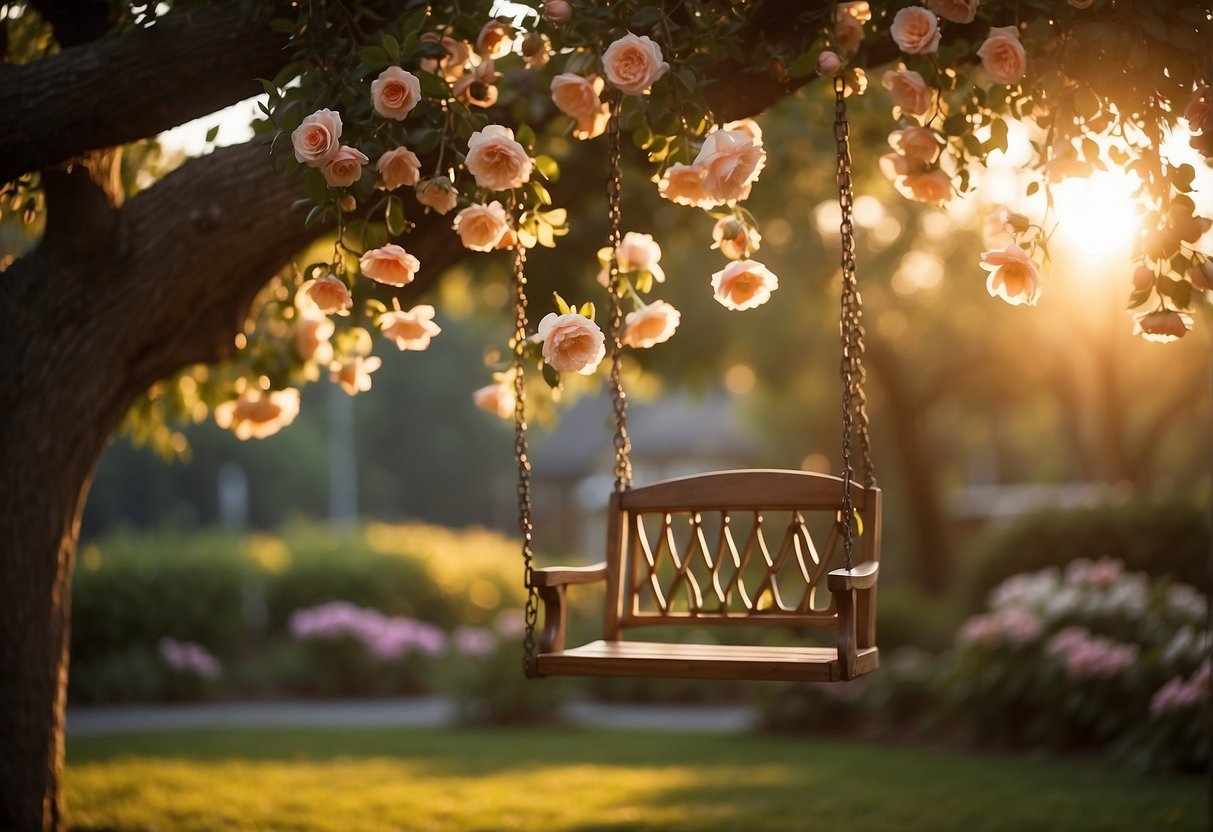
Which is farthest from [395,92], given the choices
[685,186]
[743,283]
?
[743,283]

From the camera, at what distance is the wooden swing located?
394 cm

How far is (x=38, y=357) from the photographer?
4734 mm

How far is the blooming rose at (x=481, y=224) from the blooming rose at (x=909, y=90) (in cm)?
130

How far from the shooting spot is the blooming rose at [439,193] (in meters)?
3.86

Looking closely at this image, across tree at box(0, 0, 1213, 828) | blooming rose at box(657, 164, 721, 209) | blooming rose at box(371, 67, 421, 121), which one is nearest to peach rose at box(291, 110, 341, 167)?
tree at box(0, 0, 1213, 828)

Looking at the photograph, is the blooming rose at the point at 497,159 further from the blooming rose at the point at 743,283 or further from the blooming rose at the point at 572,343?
the blooming rose at the point at 743,283

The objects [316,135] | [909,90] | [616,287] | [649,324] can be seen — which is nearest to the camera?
[316,135]

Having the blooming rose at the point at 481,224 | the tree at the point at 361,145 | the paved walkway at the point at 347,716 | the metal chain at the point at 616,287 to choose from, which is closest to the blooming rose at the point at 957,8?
the tree at the point at 361,145

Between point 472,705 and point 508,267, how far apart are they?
3561mm

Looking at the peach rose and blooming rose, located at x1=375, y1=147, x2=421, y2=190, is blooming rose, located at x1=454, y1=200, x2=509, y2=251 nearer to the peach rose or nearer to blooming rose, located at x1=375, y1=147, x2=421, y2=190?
blooming rose, located at x1=375, y1=147, x2=421, y2=190

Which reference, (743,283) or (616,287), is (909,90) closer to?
(743,283)

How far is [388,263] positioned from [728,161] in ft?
3.21

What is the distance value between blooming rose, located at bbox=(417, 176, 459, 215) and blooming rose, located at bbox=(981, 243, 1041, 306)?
5.01ft

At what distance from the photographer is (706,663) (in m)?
3.90
